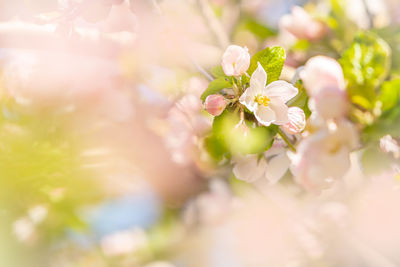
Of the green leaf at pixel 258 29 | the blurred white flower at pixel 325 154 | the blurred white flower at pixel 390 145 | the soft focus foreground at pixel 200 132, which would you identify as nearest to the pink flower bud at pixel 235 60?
the soft focus foreground at pixel 200 132

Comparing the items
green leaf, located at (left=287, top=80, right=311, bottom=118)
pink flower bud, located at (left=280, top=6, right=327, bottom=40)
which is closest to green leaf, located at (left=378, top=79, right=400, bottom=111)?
green leaf, located at (left=287, top=80, right=311, bottom=118)

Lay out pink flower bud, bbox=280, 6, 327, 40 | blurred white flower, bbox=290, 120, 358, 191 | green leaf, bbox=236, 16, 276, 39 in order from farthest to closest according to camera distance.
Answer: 1. green leaf, bbox=236, 16, 276, 39
2. pink flower bud, bbox=280, 6, 327, 40
3. blurred white flower, bbox=290, 120, 358, 191

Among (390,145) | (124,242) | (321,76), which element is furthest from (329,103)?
(124,242)

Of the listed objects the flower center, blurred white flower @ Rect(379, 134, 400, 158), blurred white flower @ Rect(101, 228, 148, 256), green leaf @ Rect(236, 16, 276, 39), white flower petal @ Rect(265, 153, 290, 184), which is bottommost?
blurred white flower @ Rect(379, 134, 400, 158)

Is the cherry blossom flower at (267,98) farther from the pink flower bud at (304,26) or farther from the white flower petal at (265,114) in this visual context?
the pink flower bud at (304,26)

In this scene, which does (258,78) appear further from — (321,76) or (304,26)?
(304,26)

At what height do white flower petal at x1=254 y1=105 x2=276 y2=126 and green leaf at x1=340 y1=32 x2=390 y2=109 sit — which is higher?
green leaf at x1=340 y1=32 x2=390 y2=109

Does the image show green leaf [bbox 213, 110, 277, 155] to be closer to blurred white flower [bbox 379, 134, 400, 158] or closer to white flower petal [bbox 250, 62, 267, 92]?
white flower petal [bbox 250, 62, 267, 92]

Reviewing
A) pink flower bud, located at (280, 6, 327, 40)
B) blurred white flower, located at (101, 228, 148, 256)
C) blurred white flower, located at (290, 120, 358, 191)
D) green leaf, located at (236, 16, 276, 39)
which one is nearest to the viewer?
blurred white flower, located at (290, 120, 358, 191)

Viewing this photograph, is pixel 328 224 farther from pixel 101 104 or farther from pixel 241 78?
pixel 241 78
